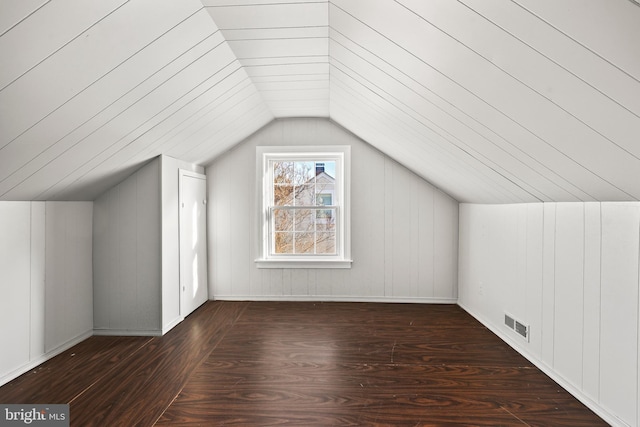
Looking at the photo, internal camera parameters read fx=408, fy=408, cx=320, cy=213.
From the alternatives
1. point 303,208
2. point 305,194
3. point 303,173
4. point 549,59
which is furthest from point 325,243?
point 549,59

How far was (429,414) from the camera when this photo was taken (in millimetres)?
2236

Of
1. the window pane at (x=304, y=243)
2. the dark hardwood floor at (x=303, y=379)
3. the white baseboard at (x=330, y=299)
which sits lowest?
the dark hardwood floor at (x=303, y=379)

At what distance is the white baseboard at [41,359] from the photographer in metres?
2.61

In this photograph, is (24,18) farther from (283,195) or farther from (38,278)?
(283,195)

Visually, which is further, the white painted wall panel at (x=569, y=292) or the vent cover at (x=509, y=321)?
the vent cover at (x=509, y=321)

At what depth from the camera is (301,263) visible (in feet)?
15.7

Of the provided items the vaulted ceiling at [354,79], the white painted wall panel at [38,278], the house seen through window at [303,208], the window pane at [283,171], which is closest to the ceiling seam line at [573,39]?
the vaulted ceiling at [354,79]

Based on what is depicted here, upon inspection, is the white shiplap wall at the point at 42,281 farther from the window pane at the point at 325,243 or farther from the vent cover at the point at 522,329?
the vent cover at the point at 522,329

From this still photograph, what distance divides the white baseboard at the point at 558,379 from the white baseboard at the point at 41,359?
3502 millimetres

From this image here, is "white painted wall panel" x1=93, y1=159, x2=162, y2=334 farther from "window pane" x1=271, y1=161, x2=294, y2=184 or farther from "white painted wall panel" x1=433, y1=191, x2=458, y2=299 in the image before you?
"white painted wall panel" x1=433, y1=191, x2=458, y2=299

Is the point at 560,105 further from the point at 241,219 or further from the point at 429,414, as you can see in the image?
the point at 241,219

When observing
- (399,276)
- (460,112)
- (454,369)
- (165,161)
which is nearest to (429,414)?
(454,369)

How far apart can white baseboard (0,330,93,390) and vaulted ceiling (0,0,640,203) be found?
1.15 m

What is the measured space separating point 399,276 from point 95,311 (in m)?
3.14
